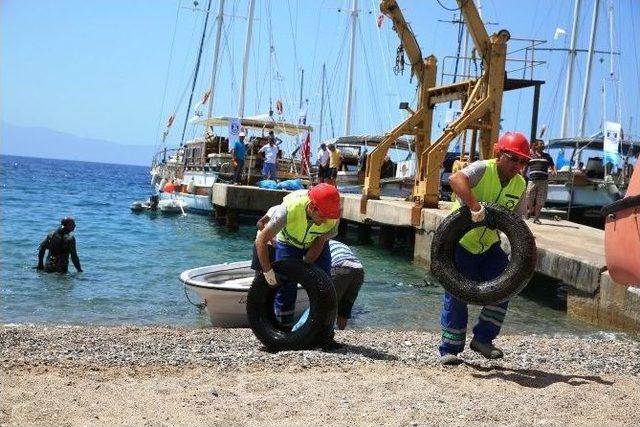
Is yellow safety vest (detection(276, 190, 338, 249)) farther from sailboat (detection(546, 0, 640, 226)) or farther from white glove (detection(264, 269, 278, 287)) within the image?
sailboat (detection(546, 0, 640, 226))

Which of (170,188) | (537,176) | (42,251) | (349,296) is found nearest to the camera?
(349,296)

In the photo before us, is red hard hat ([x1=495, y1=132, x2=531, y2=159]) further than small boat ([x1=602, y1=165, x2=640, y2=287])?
Yes

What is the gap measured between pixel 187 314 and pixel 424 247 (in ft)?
29.5

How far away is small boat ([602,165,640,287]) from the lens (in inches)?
182

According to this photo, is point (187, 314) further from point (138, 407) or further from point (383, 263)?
point (383, 263)

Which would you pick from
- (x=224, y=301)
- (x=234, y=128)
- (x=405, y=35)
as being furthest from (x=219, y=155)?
(x=224, y=301)

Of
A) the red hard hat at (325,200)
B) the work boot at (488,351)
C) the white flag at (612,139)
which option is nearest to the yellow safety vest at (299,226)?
the red hard hat at (325,200)

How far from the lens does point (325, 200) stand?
23.4ft

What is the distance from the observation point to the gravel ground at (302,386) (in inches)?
205

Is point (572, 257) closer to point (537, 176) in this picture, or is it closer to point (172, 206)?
point (537, 176)

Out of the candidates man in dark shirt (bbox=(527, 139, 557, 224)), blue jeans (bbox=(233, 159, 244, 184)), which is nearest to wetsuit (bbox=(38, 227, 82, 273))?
man in dark shirt (bbox=(527, 139, 557, 224))

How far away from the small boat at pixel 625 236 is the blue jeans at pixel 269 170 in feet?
81.4

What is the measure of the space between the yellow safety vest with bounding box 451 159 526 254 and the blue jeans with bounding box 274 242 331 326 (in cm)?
149

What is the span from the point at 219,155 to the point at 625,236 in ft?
91.5
